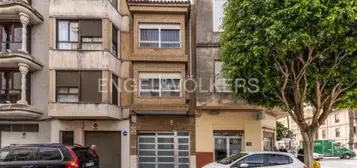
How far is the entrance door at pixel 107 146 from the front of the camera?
22250 millimetres

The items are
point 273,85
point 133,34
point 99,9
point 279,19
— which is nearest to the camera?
point 279,19

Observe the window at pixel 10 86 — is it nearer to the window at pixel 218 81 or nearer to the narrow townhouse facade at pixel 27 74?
the narrow townhouse facade at pixel 27 74

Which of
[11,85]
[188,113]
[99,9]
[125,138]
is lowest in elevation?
[125,138]

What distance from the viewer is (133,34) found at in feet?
72.9

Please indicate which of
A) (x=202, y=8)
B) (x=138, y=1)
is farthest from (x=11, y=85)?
(x=202, y=8)

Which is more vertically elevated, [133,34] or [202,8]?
[202,8]

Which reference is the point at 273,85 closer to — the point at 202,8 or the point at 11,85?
the point at 202,8

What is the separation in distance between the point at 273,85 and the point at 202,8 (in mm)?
7939

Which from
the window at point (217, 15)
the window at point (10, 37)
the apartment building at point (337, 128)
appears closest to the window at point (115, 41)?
the window at point (10, 37)

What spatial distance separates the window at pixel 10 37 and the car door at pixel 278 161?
1409 centimetres

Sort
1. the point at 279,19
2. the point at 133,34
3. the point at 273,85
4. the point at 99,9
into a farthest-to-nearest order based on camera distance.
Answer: the point at 133,34 → the point at 99,9 → the point at 273,85 → the point at 279,19

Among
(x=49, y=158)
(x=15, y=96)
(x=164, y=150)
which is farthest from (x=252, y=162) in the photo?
(x=15, y=96)

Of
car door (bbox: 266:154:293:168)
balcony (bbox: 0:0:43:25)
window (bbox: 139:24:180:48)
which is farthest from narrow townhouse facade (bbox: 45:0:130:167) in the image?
car door (bbox: 266:154:293:168)

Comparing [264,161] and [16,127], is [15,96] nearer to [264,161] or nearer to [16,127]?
[16,127]
